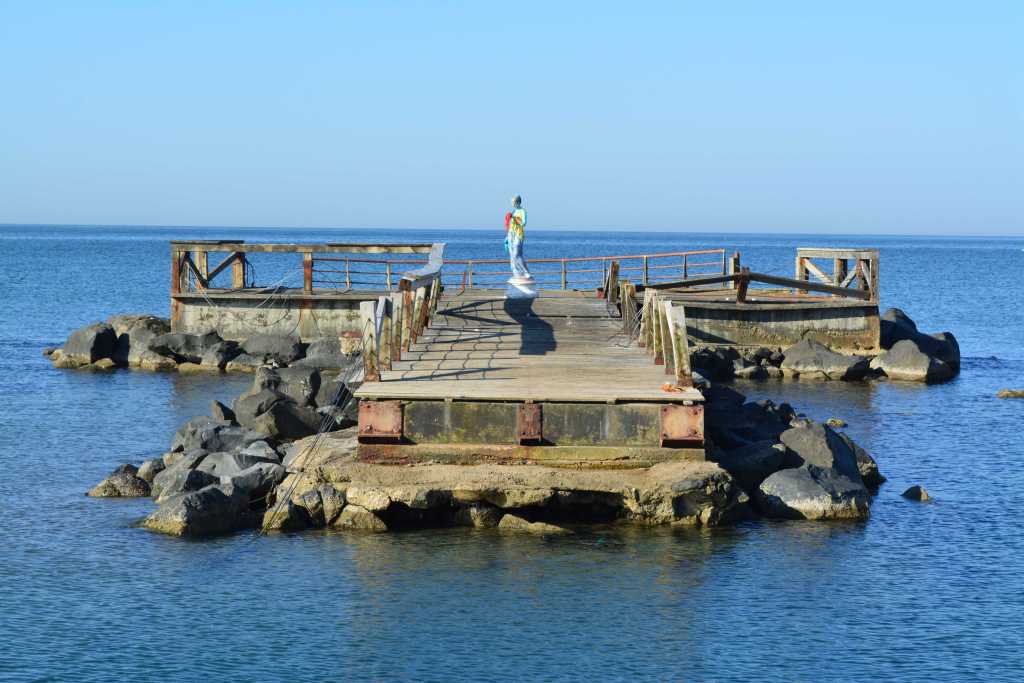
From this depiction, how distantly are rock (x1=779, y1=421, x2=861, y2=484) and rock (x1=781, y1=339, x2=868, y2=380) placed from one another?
14257 mm

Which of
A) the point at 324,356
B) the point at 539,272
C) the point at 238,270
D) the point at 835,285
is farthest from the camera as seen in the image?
the point at 539,272

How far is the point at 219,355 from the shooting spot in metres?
34.2

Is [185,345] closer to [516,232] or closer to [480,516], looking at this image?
[516,232]

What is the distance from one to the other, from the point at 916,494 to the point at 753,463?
106 inches

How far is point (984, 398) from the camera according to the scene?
3138 cm

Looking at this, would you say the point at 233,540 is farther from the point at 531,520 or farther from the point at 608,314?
the point at 608,314

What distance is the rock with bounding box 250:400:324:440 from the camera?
21453 mm

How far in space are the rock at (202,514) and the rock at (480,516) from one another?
272 cm

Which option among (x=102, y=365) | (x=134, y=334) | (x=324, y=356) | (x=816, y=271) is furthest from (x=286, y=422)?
(x=816, y=271)

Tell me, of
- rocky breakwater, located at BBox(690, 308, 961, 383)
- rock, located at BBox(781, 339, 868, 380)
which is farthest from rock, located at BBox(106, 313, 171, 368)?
rock, located at BBox(781, 339, 868, 380)

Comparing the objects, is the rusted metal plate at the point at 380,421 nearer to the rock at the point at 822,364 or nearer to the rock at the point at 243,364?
the rock at the point at 243,364

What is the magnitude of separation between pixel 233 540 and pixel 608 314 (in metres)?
13.5

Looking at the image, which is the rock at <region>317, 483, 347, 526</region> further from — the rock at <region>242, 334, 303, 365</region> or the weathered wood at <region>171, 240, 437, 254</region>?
the weathered wood at <region>171, 240, 437, 254</region>

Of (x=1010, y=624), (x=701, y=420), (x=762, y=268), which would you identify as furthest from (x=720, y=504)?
(x=762, y=268)
